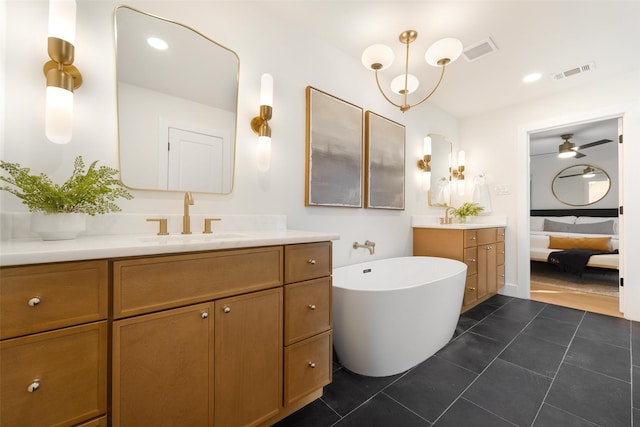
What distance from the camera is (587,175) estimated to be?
4.96 m

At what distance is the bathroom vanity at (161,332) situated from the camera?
651 mm

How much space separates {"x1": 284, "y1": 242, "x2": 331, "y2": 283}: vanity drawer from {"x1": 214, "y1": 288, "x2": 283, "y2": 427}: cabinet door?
12 centimetres

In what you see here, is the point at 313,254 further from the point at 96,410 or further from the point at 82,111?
the point at 82,111

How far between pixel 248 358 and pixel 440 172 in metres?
3.14

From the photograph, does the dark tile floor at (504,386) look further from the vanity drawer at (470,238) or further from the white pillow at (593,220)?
the white pillow at (593,220)

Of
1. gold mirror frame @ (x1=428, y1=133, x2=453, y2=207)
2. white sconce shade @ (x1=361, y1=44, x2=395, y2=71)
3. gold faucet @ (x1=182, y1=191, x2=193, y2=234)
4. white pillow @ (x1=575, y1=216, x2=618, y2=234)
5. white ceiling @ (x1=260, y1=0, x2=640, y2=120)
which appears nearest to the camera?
gold faucet @ (x1=182, y1=191, x2=193, y2=234)

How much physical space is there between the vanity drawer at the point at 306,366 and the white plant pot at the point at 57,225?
38.8 inches

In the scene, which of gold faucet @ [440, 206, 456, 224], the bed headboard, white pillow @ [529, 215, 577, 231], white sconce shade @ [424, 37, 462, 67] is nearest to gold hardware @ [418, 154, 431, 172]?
gold faucet @ [440, 206, 456, 224]

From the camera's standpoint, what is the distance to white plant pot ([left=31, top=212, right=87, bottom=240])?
880mm

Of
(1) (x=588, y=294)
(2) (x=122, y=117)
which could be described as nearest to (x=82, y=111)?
(2) (x=122, y=117)

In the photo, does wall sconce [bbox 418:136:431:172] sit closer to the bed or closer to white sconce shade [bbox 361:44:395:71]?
white sconce shade [bbox 361:44:395:71]

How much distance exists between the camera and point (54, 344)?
675 mm

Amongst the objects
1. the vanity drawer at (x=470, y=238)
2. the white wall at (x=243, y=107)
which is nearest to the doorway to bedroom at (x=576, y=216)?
the vanity drawer at (x=470, y=238)

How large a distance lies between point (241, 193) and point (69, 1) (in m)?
1.06
